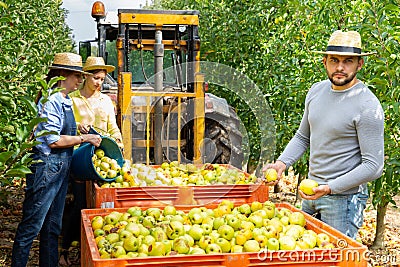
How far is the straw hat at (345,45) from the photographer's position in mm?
3419

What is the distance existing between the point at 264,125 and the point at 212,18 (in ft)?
11.0

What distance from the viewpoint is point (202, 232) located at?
3.15m

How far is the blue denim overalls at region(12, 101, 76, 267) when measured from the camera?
4.34 metres

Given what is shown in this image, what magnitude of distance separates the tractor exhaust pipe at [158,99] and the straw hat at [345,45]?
333 centimetres

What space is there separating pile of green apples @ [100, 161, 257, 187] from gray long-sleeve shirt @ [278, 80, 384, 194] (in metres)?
1.27

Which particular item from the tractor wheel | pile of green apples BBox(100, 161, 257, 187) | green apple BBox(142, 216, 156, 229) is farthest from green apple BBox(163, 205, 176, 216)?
the tractor wheel

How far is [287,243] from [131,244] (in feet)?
2.65

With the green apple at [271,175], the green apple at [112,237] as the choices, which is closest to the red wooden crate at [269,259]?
the green apple at [112,237]

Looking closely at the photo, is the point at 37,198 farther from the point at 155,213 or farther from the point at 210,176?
the point at 210,176

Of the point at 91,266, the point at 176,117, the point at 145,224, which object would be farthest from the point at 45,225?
the point at 176,117

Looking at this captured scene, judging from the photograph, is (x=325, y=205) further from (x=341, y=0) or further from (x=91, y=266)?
(x=341, y=0)

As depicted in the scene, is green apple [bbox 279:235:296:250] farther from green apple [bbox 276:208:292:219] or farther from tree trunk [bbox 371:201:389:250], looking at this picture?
tree trunk [bbox 371:201:389:250]

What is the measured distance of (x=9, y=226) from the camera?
696 centimetres

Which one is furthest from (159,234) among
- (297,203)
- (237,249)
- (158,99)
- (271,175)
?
(297,203)
